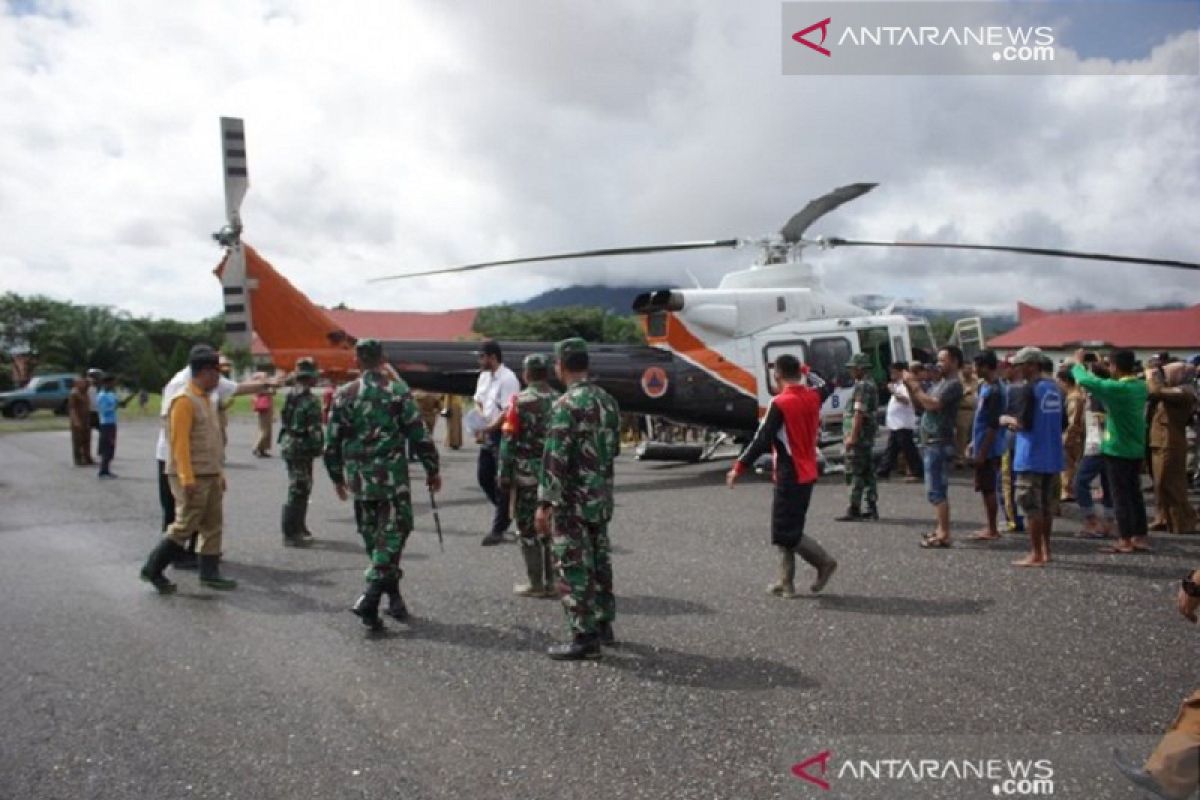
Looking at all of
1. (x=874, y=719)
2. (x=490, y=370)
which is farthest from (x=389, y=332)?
(x=874, y=719)

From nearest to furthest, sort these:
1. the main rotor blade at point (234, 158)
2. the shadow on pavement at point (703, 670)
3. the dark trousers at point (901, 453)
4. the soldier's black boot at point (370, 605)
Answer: the shadow on pavement at point (703, 670) → the soldier's black boot at point (370, 605) → the main rotor blade at point (234, 158) → the dark trousers at point (901, 453)

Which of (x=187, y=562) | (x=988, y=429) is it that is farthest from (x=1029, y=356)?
(x=187, y=562)

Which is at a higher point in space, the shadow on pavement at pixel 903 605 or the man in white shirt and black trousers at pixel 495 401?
the man in white shirt and black trousers at pixel 495 401

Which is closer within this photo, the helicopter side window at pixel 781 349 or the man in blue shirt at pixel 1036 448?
the man in blue shirt at pixel 1036 448

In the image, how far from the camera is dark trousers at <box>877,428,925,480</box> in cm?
1139

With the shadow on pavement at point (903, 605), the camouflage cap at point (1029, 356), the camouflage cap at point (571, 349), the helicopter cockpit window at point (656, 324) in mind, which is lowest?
the shadow on pavement at point (903, 605)

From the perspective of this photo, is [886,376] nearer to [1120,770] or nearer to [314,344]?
[314,344]

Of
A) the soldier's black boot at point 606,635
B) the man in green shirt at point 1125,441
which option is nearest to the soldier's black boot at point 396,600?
the soldier's black boot at point 606,635

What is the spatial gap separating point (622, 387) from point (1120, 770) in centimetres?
963

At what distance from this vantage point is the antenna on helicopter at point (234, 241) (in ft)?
33.2

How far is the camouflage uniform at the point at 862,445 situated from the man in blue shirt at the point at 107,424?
42.4 ft

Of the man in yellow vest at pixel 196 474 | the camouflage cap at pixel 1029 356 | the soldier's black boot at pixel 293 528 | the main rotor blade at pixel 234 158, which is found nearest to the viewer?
the man in yellow vest at pixel 196 474

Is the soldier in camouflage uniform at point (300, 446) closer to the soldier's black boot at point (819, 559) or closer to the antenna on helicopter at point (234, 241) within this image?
the antenna on helicopter at point (234, 241)

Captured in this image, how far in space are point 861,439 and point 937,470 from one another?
1251 millimetres
